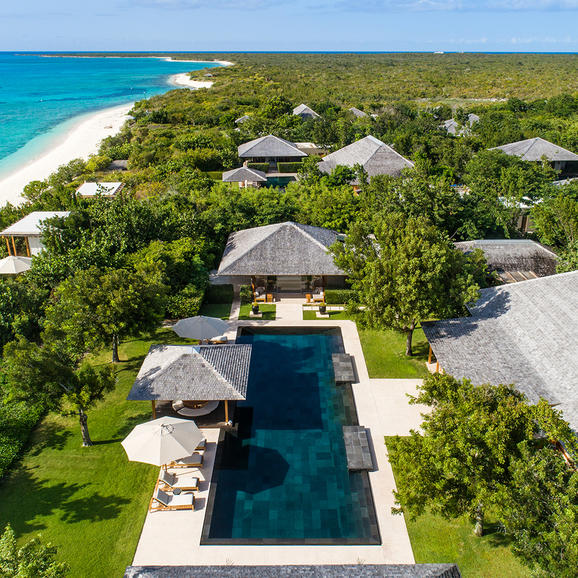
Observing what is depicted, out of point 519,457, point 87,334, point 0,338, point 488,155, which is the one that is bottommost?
point 0,338

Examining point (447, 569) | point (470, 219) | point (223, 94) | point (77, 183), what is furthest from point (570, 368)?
point (223, 94)

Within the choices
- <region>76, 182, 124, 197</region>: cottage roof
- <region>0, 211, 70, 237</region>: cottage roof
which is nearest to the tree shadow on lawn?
<region>0, 211, 70, 237</region>: cottage roof

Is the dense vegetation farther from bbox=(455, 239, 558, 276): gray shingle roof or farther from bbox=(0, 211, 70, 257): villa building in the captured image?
bbox=(0, 211, 70, 257): villa building

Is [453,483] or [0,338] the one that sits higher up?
[453,483]

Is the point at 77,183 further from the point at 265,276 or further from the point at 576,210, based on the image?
the point at 576,210

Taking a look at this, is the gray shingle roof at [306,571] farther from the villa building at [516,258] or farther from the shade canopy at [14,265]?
the shade canopy at [14,265]

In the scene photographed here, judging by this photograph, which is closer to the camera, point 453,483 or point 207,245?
point 453,483

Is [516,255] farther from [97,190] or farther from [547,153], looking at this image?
[97,190]
